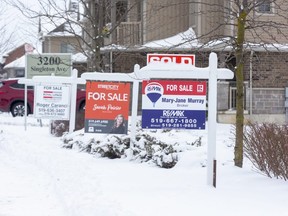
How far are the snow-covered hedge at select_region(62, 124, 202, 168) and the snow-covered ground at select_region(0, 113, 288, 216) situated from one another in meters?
0.18

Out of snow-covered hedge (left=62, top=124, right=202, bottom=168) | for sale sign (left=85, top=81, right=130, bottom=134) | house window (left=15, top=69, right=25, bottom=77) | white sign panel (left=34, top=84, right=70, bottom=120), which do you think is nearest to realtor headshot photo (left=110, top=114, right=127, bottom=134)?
for sale sign (left=85, top=81, right=130, bottom=134)

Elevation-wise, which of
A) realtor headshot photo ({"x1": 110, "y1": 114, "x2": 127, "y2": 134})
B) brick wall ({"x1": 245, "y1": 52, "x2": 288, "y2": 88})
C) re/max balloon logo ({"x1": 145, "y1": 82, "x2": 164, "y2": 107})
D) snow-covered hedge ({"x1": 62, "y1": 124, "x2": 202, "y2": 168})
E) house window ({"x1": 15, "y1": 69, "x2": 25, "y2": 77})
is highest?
house window ({"x1": 15, "y1": 69, "x2": 25, "y2": 77})

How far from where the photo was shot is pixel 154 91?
8781 millimetres

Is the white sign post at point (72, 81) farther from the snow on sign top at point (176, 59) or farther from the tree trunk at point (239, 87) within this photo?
the tree trunk at point (239, 87)

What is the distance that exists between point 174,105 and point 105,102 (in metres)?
4.16

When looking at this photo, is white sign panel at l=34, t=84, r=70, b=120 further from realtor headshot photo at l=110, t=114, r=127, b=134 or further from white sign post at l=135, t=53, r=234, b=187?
white sign post at l=135, t=53, r=234, b=187

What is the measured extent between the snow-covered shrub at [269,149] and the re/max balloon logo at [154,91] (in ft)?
5.00

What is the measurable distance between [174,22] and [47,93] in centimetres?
850

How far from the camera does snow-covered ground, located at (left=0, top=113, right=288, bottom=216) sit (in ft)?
20.9

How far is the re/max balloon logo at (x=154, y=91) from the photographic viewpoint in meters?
8.73

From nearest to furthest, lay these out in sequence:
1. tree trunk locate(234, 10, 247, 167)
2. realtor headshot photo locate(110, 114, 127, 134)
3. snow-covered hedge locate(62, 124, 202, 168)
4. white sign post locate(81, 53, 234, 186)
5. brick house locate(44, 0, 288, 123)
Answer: white sign post locate(81, 53, 234, 186)
tree trunk locate(234, 10, 247, 167)
snow-covered hedge locate(62, 124, 202, 168)
realtor headshot photo locate(110, 114, 127, 134)
brick house locate(44, 0, 288, 123)

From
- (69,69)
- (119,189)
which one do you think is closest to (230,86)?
(69,69)

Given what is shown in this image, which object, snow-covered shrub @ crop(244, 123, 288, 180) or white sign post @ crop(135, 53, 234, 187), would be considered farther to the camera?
white sign post @ crop(135, 53, 234, 187)

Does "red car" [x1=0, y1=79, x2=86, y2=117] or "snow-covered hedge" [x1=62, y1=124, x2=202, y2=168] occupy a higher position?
"red car" [x1=0, y1=79, x2=86, y2=117]
